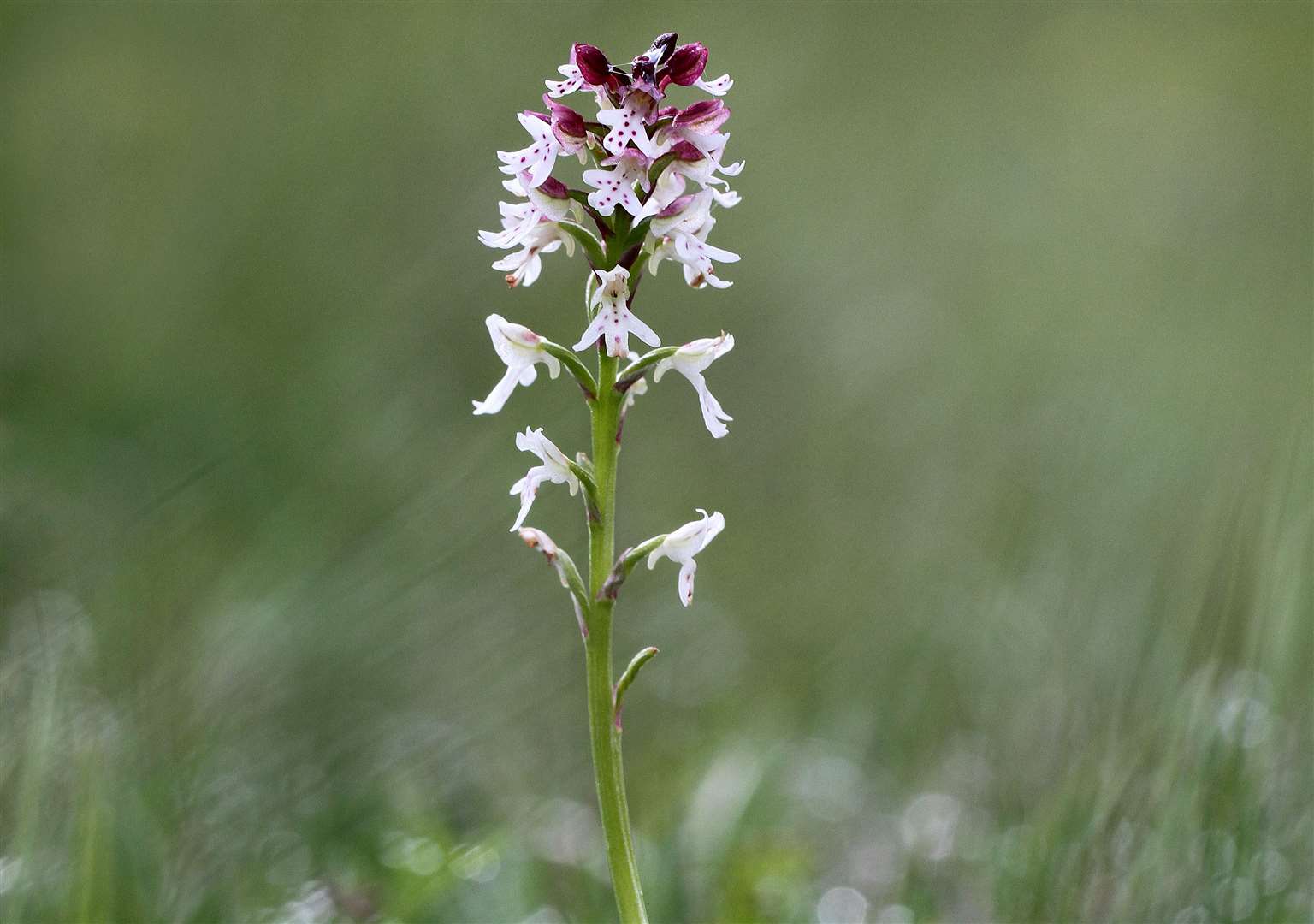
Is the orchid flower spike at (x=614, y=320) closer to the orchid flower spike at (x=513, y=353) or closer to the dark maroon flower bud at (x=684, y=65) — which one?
the orchid flower spike at (x=513, y=353)

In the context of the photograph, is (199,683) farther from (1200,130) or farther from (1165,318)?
(1200,130)

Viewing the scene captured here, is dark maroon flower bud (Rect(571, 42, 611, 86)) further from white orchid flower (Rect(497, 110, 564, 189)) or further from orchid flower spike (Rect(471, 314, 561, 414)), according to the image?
orchid flower spike (Rect(471, 314, 561, 414))

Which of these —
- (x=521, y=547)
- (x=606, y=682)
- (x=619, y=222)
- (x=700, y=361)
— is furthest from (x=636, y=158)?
(x=521, y=547)

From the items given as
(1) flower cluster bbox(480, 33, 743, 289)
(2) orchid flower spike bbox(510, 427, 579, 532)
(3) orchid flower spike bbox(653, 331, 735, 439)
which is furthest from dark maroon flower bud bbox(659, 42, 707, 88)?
(2) orchid flower spike bbox(510, 427, 579, 532)

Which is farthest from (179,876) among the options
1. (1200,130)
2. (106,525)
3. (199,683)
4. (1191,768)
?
(1200,130)

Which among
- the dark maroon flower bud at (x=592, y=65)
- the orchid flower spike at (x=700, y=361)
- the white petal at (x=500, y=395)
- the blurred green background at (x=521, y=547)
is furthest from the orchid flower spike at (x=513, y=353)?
the blurred green background at (x=521, y=547)

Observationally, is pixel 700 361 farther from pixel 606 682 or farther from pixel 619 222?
pixel 606 682
